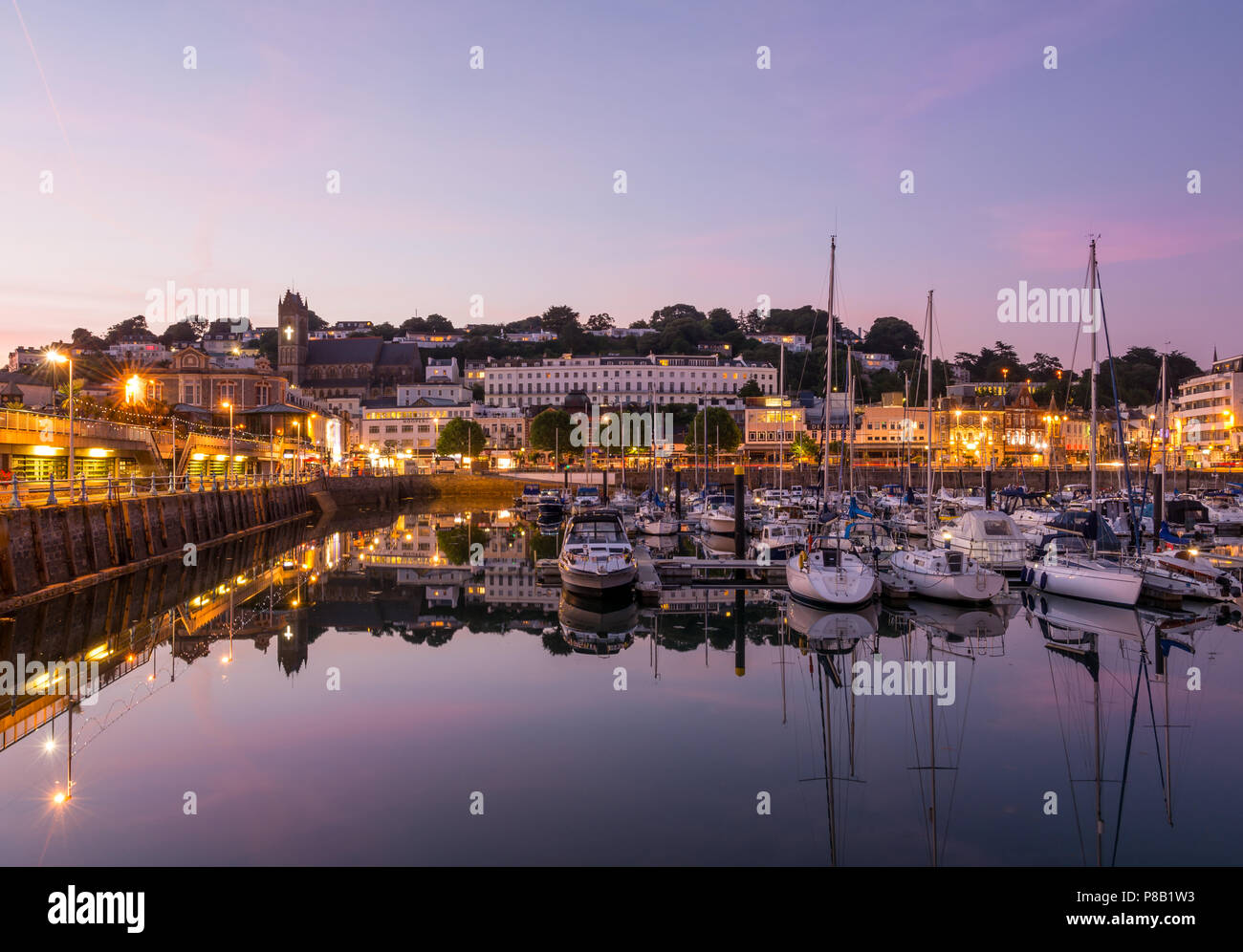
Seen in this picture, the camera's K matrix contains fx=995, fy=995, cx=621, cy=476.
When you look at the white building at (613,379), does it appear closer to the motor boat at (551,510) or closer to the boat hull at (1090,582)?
the motor boat at (551,510)

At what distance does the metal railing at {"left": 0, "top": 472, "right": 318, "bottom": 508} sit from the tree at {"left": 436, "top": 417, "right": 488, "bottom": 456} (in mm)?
73455

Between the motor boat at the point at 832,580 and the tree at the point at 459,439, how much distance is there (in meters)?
114

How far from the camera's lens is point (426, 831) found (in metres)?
14.6

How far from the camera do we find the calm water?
571 inches

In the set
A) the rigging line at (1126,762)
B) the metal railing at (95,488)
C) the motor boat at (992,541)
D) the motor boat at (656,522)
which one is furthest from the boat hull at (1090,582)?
the metal railing at (95,488)

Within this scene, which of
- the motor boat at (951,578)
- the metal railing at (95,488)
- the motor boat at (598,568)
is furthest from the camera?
the motor boat at (598,568)

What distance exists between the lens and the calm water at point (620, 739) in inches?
571

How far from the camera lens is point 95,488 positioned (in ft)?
153

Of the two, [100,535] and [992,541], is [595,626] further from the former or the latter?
[100,535]

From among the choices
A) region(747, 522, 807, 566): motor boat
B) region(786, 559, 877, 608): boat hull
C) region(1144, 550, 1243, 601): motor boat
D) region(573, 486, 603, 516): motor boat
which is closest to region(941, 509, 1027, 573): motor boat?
region(1144, 550, 1243, 601): motor boat

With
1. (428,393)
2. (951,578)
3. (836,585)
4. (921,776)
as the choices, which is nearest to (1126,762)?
(921,776)

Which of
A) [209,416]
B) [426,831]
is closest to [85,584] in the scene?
[426,831]
